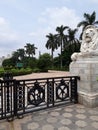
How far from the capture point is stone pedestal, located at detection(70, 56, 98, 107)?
→ 4656 mm

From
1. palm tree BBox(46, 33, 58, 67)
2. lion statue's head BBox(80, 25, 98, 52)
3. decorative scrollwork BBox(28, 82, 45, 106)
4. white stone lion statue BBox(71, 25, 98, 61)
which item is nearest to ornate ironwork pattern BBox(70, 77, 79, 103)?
white stone lion statue BBox(71, 25, 98, 61)

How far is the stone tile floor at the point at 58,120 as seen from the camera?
3319mm

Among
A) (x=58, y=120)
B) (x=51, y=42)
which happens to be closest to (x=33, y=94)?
(x=58, y=120)

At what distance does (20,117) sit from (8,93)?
0.60 m

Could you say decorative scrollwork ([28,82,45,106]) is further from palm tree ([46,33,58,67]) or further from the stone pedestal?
palm tree ([46,33,58,67])

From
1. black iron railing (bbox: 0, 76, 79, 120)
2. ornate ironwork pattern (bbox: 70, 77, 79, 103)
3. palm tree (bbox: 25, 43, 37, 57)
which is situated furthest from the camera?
palm tree (bbox: 25, 43, 37, 57)

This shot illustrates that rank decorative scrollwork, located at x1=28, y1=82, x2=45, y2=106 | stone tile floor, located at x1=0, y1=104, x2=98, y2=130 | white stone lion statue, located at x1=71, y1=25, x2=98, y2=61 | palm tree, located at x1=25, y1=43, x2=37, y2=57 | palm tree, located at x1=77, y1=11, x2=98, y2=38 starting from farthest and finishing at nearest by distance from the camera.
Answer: palm tree, located at x1=25, y1=43, x2=37, y2=57, palm tree, located at x1=77, y1=11, x2=98, y2=38, white stone lion statue, located at x1=71, y1=25, x2=98, y2=61, decorative scrollwork, located at x1=28, y1=82, x2=45, y2=106, stone tile floor, located at x1=0, y1=104, x2=98, y2=130

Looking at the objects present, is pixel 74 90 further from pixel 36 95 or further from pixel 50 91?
pixel 36 95

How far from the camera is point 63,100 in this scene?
4703 mm

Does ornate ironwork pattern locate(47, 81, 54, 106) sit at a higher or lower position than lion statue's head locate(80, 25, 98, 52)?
lower

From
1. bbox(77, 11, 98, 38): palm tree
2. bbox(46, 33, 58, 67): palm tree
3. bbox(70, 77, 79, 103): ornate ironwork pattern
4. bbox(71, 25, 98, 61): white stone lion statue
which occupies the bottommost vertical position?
bbox(70, 77, 79, 103): ornate ironwork pattern

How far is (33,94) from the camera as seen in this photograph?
13.2ft

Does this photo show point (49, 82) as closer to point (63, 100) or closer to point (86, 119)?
point (63, 100)

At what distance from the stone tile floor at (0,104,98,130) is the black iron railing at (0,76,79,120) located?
18cm
